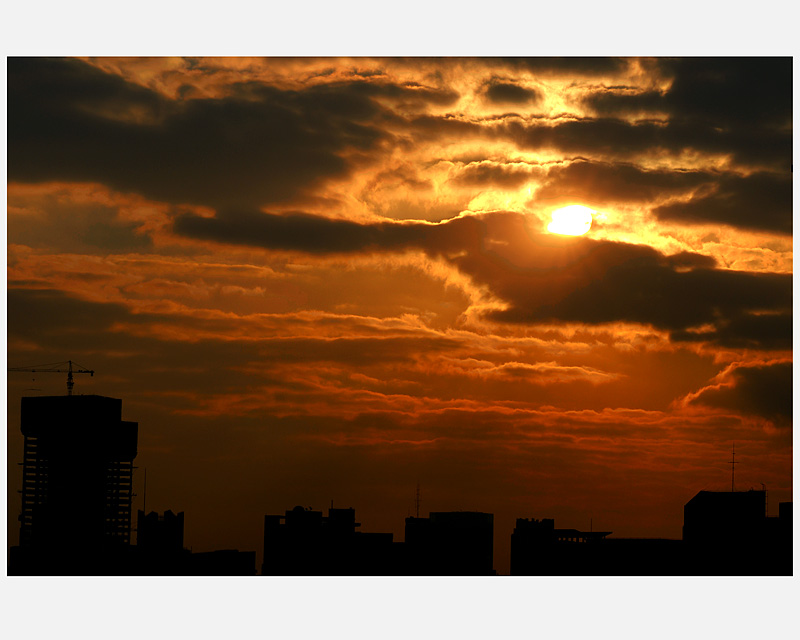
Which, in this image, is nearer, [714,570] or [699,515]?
[714,570]
